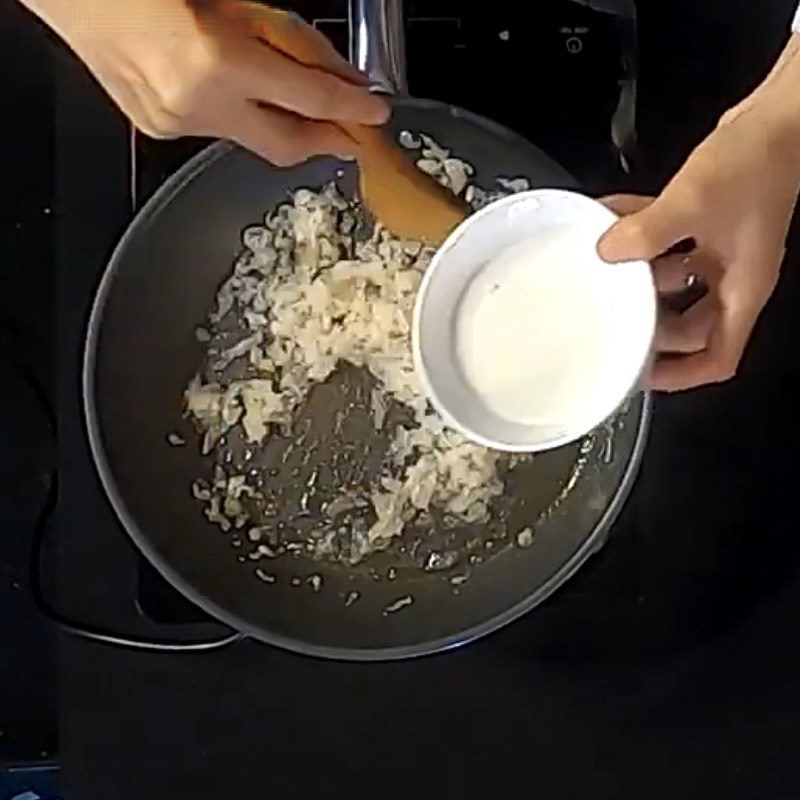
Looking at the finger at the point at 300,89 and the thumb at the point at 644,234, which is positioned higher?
the finger at the point at 300,89

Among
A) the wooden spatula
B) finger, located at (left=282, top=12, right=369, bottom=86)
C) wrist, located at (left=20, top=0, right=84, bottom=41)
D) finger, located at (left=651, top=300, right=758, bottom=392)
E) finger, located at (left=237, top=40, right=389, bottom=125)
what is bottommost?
finger, located at (left=651, top=300, right=758, bottom=392)

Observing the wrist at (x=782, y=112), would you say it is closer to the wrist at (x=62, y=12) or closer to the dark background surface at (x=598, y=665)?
the dark background surface at (x=598, y=665)

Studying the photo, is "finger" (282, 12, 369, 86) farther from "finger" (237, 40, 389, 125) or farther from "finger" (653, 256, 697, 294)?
"finger" (653, 256, 697, 294)

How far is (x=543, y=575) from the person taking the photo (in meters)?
0.84

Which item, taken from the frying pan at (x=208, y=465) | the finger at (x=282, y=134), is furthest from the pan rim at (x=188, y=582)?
the finger at (x=282, y=134)

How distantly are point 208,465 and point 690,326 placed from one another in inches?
11.9

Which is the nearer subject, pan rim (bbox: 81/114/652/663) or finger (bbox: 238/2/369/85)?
finger (bbox: 238/2/369/85)

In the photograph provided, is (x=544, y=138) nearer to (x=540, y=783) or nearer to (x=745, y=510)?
(x=745, y=510)

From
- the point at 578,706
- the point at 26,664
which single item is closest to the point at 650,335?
the point at 578,706

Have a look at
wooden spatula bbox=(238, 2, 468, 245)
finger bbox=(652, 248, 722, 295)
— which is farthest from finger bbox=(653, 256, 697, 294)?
wooden spatula bbox=(238, 2, 468, 245)

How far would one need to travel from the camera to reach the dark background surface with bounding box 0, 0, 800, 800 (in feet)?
2.91

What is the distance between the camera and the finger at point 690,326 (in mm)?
730

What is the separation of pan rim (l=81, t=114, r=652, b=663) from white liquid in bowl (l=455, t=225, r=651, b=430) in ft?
0.30

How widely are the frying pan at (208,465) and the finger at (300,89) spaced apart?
0.55 ft
